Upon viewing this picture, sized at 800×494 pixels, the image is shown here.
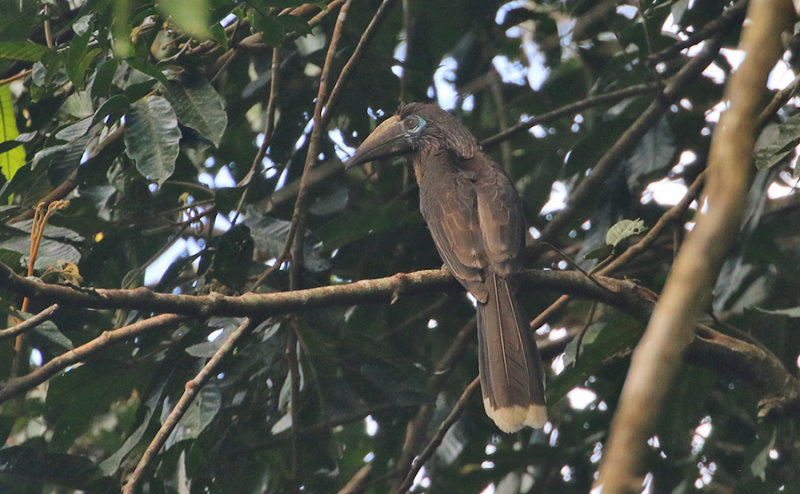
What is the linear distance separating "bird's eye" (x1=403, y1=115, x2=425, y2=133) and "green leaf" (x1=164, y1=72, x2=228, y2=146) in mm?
1632

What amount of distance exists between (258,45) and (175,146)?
1.14m

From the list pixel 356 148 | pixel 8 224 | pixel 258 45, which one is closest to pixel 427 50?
pixel 356 148

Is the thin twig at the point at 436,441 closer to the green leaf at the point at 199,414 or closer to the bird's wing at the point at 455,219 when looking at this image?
the bird's wing at the point at 455,219

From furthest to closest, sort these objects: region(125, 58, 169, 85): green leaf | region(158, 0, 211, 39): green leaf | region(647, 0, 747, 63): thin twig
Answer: region(647, 0, 747, 63): thin twig → region(125, 58, 169, 85): green leaf → region(158, 0, 211, 39): green leaf

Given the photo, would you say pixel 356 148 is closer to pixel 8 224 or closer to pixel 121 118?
pixel 121 118

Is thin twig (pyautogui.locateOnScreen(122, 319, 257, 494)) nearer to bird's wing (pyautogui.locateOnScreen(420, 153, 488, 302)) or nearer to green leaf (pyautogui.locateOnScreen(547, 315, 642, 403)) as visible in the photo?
bird's wing (pyautogui.locateOnScreen(420, 153, 488, 302))

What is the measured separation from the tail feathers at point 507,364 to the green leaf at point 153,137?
1.49m

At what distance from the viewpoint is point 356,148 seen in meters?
5.17

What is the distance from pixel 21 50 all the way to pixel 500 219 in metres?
2.21

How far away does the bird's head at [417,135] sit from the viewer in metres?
4.96

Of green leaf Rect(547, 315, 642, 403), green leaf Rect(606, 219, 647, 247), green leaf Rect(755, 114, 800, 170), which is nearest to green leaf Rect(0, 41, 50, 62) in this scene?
green leaf Rect(606, 219, 647, 247)

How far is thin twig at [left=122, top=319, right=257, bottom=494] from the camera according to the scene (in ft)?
9.70

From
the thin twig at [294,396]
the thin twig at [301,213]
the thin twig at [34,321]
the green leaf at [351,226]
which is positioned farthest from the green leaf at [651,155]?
the thin twig at [34,321]

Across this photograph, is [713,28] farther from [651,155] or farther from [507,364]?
[507,364]
